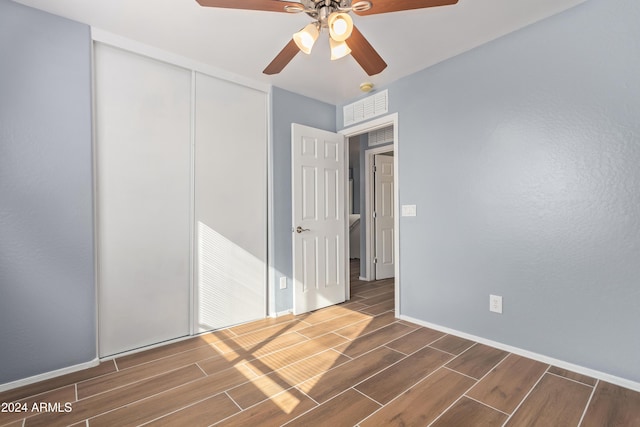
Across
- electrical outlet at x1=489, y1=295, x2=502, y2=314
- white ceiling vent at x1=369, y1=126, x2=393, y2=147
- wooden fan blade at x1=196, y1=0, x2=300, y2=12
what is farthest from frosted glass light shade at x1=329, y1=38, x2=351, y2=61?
white ceiling vent at x1=369, y1=126, x2=393, y2=147

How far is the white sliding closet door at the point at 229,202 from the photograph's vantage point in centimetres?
279

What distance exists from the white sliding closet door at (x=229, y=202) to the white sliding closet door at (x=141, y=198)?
0.13 metres

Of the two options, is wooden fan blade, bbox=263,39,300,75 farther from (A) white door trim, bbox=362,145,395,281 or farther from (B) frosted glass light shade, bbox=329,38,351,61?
(A) white door trim, bbox=362,145,395,281

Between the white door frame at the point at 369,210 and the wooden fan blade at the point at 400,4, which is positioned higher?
the wooden fan blade at the point at 400,4

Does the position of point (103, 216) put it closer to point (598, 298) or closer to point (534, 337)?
point (534, 337)

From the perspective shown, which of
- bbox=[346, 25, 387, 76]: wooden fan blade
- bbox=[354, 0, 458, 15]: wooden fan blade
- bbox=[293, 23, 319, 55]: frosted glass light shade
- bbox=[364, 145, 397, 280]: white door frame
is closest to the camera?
bbox=[354, 0, 458, 15]: wooden fan blade

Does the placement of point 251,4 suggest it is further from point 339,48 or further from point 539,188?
point 539,188

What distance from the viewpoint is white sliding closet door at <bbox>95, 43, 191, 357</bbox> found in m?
2.31

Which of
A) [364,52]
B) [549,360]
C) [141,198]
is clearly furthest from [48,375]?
[549,360]

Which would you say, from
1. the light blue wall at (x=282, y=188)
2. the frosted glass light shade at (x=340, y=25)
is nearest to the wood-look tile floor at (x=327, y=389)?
the light blue wall at (x=282, y=188)

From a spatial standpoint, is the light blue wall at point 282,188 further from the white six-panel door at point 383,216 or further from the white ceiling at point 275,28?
the white six-panel door at point 383,216

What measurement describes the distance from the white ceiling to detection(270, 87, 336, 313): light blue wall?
51cm

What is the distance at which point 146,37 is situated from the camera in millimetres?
2354

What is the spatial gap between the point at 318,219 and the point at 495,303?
1.87 metres
